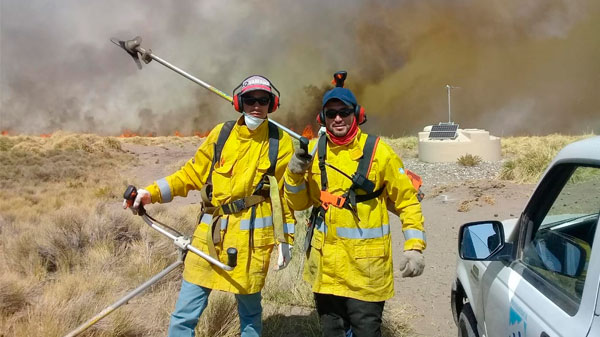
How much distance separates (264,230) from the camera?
2.80 metres

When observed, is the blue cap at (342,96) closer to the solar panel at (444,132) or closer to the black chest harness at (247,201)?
the black chest harness at (247,201)

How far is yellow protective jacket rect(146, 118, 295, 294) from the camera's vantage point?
273cm

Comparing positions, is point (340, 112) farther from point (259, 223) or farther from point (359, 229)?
point (259, 223)

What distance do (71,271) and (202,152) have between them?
376cm

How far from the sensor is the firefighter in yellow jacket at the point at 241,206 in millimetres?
2727

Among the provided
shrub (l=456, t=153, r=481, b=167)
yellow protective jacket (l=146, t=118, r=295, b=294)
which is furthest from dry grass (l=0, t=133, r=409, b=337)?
shrub (l=456, t=153, r=481, b=167)

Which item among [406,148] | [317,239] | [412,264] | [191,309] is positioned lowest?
[191,309]

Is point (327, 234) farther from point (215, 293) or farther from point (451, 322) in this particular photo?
point (451, 322)

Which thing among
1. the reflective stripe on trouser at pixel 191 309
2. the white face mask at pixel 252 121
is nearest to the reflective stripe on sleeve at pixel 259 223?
the reflective stripe on trouser at pixel 191 309

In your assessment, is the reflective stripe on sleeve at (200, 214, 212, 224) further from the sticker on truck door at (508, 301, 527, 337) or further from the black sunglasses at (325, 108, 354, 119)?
the sticker on truck door at (508, 301, 527, 337)

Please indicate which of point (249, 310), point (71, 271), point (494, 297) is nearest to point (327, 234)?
point (249, 310)

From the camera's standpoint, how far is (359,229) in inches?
98.2

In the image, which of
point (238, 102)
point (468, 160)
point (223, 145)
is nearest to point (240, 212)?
point (223, 145)

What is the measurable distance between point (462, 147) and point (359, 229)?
16.5m
